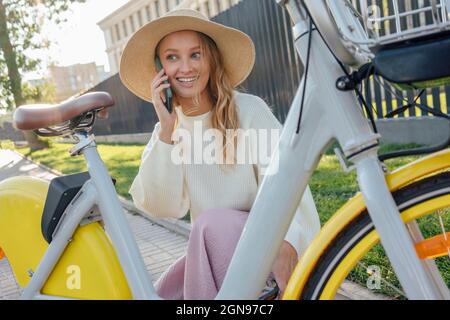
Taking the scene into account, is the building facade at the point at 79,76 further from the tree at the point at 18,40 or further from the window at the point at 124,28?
the tree at the point at 18,40

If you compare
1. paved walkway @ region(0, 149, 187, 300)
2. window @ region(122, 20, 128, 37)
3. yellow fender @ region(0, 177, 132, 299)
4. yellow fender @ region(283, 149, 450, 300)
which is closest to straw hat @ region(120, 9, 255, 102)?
yellow fender @ region(0, 177, 132, 299)

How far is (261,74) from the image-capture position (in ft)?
24.5

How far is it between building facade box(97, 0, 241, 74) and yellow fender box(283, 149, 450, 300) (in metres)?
41.6

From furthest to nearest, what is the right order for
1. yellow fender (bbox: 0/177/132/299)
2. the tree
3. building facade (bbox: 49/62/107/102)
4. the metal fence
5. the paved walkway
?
building facade (bbox: 49/62/107/102)
the tree
the metal fence
the paved walkway
yellow fender (bbox: 0/177/132/299)

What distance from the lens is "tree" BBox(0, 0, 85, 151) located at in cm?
1603

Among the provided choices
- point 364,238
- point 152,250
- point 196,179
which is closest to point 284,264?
point 196,179

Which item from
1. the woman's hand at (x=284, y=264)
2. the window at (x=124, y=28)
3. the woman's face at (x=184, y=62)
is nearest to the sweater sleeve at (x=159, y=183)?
the woman's face at (x=184, y=62)

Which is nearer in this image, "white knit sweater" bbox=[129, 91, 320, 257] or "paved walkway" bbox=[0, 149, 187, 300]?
"white knit sweater" bbox=[129, 91, 320, 257]

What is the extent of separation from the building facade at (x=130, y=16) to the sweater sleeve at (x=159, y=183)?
134 ft

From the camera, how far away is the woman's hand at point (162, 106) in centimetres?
167

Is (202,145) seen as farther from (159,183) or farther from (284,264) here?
(284,264)

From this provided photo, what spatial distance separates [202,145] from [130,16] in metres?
55.6

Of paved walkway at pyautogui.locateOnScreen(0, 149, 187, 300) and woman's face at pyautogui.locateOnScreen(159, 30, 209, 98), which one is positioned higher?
woman's face at pyautogui.locateOnScreen(159, 30, 209, 98)

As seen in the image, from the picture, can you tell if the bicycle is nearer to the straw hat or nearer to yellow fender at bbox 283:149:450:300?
yellow fender at bbox 283:149:450:300
